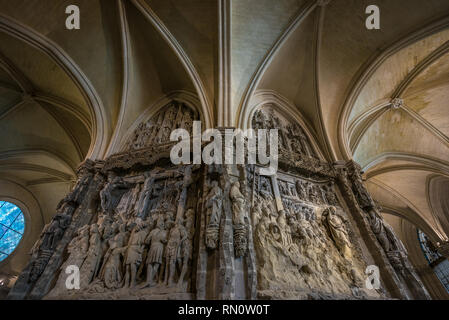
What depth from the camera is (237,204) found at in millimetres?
4570

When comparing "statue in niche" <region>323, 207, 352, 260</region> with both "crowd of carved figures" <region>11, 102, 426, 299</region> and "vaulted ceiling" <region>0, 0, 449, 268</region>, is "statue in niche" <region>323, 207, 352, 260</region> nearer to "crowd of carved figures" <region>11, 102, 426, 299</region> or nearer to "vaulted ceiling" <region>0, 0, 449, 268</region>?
"crowd of carved figures" <region>11, 102, 426, 299</region>

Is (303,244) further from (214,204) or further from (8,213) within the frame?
(8,213)

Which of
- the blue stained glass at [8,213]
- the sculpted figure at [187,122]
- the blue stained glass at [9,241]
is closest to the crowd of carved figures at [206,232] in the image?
the sculpted figure at [187,122]

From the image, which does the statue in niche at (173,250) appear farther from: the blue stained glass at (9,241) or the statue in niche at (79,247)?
the blue stained glass at (9,241)

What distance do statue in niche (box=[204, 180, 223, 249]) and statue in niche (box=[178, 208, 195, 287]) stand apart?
1.83 feet

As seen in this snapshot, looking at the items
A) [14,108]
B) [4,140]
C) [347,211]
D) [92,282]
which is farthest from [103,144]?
[347,211]

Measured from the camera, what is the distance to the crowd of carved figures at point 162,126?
7625 mm

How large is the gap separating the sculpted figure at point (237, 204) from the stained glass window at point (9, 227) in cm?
1404

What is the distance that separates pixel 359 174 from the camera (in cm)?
691

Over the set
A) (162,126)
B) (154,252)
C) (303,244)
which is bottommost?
(154,252)

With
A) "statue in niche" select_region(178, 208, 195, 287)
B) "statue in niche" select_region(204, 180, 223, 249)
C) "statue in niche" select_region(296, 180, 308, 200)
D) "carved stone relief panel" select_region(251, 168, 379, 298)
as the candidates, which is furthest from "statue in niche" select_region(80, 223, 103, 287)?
"statue in niche" select_region(296, 180, 308, 200)

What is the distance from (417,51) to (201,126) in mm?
8120

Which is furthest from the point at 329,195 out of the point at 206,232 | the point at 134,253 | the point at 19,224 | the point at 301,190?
the point at 19,224

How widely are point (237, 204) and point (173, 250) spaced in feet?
5.08
